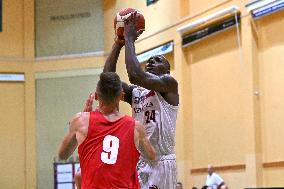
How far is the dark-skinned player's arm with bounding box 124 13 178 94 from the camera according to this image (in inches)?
242

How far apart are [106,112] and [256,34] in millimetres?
12373

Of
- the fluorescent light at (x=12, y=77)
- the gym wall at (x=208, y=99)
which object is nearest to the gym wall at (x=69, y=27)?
the gym wall at (x=208, y=99)

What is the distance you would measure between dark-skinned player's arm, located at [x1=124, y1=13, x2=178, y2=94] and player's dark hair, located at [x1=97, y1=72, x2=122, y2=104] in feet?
4.52

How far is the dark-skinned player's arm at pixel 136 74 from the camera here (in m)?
6.16

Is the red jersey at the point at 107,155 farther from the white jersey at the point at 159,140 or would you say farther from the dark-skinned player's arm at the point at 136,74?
the white jersey at the point at 159,140

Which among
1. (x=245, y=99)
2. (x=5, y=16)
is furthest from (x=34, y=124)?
(x=245, y=99)

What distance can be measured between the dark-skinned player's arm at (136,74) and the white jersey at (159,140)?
0.19 metres

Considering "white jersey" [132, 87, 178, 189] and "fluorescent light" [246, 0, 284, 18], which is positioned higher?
"fluorescent light" [246, 0, 284, 18]

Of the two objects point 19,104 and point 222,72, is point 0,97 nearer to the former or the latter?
point 19,104

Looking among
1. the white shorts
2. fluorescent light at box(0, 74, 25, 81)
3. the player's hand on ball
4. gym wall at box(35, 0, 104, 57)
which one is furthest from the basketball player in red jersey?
fluorescent light at box(0, 74, 25, 81)

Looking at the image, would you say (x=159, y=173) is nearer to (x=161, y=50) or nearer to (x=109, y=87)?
(x=109, y=87)

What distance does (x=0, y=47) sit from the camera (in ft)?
83.8

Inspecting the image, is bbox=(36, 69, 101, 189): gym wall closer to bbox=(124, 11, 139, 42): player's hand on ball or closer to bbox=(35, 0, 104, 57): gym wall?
bbox=(35, 0, 104, 57): gym wall

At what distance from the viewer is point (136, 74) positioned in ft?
20.2
